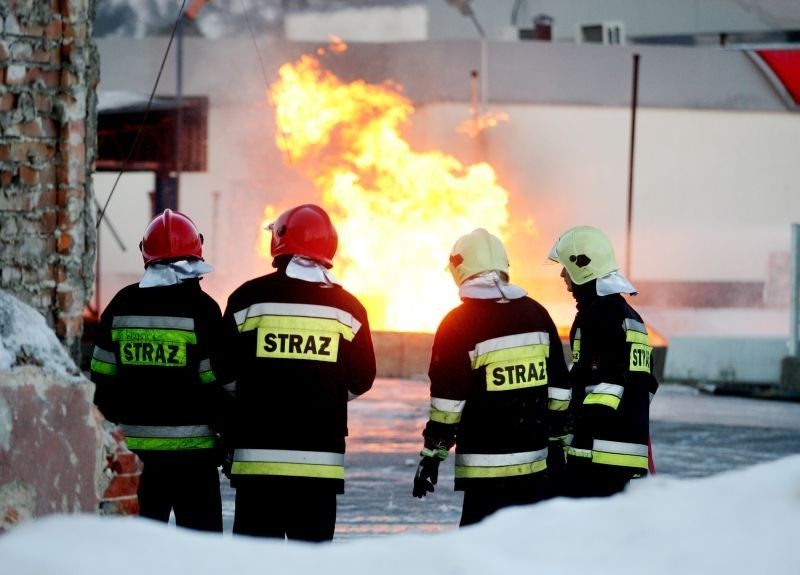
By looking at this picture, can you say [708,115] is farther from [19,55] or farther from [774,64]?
[19,55]

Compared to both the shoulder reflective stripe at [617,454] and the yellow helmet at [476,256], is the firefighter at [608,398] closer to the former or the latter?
the shoulder reflective stripe at [617,454]

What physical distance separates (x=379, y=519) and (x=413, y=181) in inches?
640

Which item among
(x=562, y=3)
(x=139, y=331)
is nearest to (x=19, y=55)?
(x=139, y=331)

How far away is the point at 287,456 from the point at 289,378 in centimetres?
28

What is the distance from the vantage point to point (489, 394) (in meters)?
5.43

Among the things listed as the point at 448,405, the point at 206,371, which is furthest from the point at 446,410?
the point at 206,371

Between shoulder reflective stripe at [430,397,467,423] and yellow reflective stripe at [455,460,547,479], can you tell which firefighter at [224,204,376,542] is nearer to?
shoulder reflective stripe at [430,397,467,423]

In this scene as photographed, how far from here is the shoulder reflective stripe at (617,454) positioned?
5754 mm

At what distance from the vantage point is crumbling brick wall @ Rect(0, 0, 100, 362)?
4.90m

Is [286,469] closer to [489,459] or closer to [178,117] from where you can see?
[489,459]

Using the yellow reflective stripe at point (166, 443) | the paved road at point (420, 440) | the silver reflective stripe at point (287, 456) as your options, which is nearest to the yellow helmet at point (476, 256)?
the silver reflective stripe at point (287, 456)

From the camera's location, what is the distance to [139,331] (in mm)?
5363

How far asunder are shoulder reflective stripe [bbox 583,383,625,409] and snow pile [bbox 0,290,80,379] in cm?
234

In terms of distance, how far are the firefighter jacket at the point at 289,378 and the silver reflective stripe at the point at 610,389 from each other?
3.86 ft
